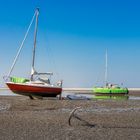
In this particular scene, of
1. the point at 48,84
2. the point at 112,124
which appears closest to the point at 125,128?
the point at 112,124

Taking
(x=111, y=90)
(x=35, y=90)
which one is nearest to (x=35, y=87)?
(x=35, y=90)

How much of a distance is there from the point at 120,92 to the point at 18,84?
37433 mm

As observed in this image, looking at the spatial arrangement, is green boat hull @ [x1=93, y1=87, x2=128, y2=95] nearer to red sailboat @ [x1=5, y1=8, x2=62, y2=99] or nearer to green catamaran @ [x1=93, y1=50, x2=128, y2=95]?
green catamaran @ [x1=93, y1=50, x2=128, y2=95]

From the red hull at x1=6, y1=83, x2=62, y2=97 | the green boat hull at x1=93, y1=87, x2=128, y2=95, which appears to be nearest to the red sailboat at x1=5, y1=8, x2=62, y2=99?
the red hull at x1=6, y1=83, x2=62, y2=97

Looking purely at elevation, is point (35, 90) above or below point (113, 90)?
above

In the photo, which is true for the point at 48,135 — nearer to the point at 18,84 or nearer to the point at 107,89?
the point at 18,84

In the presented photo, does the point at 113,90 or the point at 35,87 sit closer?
the point at 35,87

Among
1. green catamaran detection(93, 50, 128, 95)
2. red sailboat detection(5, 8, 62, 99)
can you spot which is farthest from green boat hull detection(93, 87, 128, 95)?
red sailboat detection(5, 8, 62, 99)

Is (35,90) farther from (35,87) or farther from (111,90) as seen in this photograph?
(111,90)

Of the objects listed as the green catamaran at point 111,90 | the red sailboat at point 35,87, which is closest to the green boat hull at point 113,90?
the green catamaran at point 111,90

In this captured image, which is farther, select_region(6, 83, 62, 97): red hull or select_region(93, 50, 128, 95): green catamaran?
select_region(93, 50, 128, 95): green catamaran

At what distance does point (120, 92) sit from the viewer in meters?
82.6

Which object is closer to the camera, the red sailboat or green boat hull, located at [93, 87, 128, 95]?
the red sailboat

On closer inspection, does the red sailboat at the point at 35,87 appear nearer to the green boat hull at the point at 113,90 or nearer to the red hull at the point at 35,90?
the red hull at the point at 35,90
